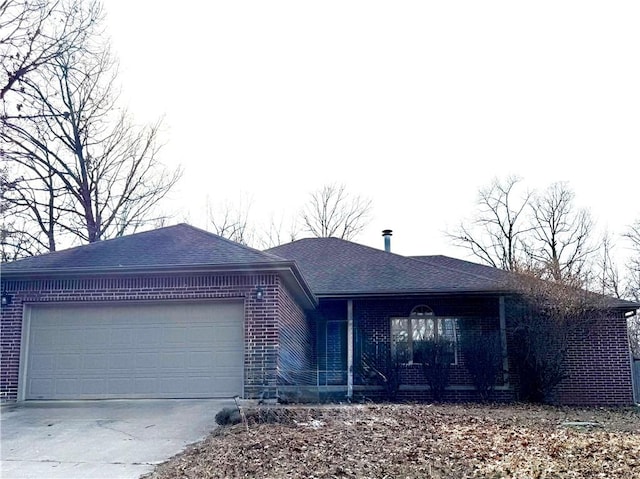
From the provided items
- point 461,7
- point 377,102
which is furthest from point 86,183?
point 461,7

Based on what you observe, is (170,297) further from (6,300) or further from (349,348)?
(349,348)

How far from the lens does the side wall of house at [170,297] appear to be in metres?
12.0

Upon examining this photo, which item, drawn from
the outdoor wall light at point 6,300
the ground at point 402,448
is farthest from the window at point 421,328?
the outdoor wall light at point 6,300

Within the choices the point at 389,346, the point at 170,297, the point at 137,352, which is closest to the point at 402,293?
the point at 389,346

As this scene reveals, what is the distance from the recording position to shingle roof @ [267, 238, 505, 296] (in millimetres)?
15930

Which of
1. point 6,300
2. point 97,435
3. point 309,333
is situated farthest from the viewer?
point 309,333

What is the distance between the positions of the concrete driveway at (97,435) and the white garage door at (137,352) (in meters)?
0.38

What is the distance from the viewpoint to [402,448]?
7668 mm

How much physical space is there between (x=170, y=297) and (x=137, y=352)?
121cm

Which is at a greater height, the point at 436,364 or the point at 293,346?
the point at 293,346

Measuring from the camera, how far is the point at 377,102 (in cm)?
1155

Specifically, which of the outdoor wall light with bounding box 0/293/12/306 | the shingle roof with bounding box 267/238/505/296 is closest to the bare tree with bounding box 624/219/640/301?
the shingle roof with bounding box 267/238/505/296

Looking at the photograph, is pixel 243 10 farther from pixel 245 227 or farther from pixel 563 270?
pixel 245 227

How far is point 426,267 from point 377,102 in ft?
23.8
